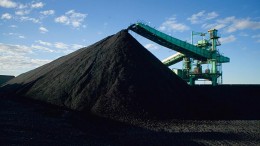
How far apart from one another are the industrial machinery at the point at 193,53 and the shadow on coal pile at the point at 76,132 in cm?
1673

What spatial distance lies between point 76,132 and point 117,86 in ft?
18.5

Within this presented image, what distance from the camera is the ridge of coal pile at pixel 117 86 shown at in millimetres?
13195

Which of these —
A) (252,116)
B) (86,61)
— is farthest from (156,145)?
(86,61)

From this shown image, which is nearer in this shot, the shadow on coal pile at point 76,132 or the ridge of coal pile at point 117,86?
the shadow on coal pile at point 76,132

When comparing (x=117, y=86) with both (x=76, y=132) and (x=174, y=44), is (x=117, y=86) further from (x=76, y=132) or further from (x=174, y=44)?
(x=174, y=44)

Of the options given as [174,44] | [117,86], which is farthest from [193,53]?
[117,86]

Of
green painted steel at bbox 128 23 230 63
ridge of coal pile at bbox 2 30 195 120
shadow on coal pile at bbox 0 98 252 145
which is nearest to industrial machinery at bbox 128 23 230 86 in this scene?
green painted steel at bbox 128 23 230 63

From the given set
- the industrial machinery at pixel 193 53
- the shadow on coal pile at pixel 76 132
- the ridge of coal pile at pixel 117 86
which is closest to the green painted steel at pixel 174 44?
the industrial machinery at pixel 193 53

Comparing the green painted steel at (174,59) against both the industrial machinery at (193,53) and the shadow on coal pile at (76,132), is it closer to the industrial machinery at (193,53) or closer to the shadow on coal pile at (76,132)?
the industrial machinery at (193,53)

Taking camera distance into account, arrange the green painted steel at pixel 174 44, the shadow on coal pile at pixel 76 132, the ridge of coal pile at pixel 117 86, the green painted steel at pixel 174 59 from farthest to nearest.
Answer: the green painted steel at pixel 174 59 < the green painted steel at pixel 174 44 < the ridge of coal pile at pixel 117 86 < the shadow on coal pile at pixel 76 132

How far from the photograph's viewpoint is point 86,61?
1911cm

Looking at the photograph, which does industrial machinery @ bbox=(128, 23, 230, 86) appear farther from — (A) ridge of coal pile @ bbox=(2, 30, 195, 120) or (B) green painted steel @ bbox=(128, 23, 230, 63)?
(A) ridge of coal pile @ bbox=(2, 30, 195, 120)

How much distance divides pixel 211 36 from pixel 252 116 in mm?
18154

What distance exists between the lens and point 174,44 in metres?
28.9
